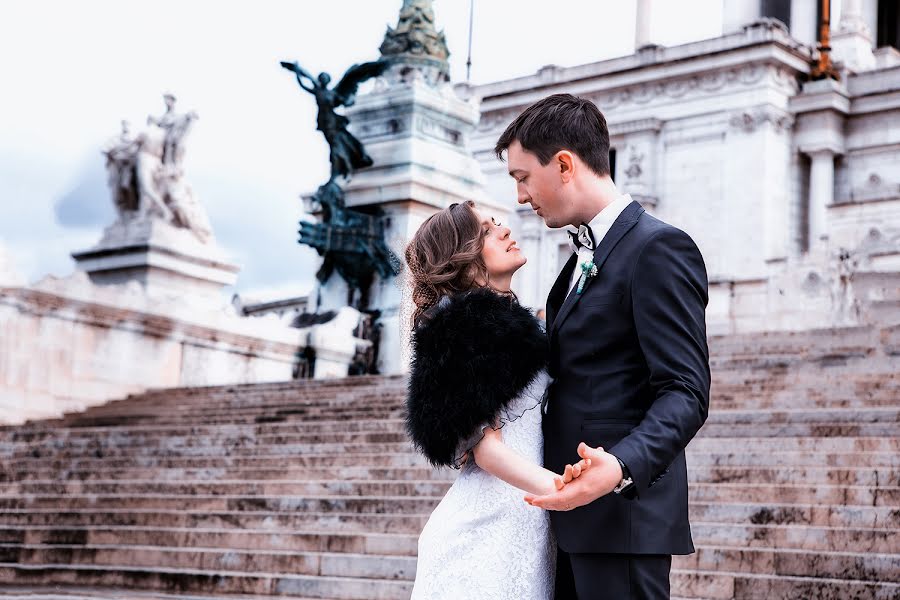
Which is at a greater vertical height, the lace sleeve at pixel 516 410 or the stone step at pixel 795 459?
the stone step at pixel 795 459

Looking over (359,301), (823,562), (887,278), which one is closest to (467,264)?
(823,562)

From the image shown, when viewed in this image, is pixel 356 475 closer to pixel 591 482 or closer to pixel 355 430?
pixel 355 430

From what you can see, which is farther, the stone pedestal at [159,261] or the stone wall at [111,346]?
the stone pedestal at [159,261]

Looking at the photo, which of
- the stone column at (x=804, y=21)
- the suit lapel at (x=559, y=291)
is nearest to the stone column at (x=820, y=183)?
the stone column at (x=804, y=21)

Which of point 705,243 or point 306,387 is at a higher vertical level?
point 705,243

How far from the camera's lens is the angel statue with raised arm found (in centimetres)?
1662

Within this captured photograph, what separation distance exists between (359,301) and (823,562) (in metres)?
10.9

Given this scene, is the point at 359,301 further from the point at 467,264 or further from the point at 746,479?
the point at 467,264

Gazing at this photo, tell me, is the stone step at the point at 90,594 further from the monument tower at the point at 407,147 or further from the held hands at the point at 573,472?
the monument tower at the point at 407,147

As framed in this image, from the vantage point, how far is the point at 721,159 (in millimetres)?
31250

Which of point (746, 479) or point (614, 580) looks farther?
point (746, 479)

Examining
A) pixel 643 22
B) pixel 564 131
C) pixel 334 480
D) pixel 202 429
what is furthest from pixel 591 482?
pixel 643 22

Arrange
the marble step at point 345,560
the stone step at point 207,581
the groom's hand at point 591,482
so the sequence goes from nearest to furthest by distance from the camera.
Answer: the groom's hand at point 591,482 → the marble step at point 345,560 → the stone step at point 207,581

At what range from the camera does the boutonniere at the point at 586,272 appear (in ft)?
9.45
